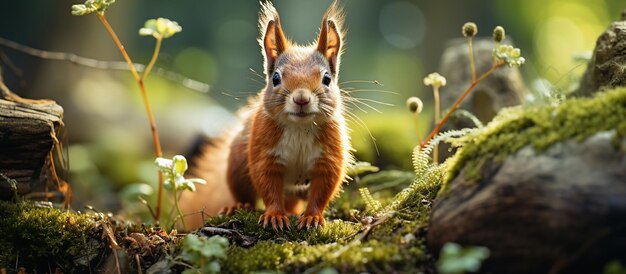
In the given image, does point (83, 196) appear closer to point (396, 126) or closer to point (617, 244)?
point (396, 126)

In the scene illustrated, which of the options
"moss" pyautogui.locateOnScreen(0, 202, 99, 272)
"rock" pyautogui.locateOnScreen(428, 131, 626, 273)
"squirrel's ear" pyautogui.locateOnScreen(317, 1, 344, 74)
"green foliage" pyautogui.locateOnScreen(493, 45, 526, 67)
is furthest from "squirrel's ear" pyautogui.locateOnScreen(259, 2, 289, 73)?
"rock" pyautogui.locateOnScreen(428, 131, 626, 273)

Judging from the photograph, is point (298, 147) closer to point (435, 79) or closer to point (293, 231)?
point (293, 231)

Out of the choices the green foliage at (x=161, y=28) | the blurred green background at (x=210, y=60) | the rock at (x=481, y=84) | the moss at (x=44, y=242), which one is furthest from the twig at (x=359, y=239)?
the rock at (x=481, y=84)

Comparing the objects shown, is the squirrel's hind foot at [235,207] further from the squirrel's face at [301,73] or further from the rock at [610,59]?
the rock at [610,59]

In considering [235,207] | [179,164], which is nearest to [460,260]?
[179,164]

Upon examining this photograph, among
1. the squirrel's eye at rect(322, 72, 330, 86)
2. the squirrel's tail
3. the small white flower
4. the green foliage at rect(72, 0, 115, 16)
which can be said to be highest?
the green foliage at rect(72, 0, 115, 16)

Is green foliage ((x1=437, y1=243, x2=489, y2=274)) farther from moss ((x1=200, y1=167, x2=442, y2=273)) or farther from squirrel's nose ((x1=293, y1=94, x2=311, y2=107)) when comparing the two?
squirrel's nose ((x1=293, y1=94, x2=311, y2=107))
